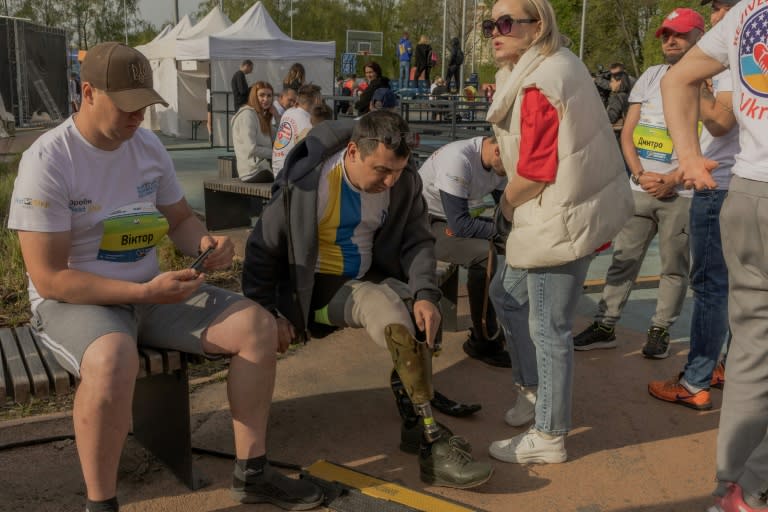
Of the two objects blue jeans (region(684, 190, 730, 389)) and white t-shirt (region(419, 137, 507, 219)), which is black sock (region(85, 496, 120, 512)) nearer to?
white t-shirt (region(419, 137, 507, 219))

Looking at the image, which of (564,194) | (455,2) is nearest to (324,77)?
(564,194)

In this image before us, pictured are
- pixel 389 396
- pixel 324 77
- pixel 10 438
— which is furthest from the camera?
pixel 324 77

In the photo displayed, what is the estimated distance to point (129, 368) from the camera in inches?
99.9

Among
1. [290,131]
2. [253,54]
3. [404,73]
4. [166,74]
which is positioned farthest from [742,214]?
A: [404,73]

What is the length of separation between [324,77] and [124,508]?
19111 mm

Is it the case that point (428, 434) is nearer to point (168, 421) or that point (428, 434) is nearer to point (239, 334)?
point (239, 334)

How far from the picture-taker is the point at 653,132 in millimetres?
4238

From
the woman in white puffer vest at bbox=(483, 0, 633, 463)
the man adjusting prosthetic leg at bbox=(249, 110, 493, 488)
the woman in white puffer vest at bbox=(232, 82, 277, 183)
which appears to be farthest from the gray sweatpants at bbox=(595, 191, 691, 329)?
the woman in white puffer vest at bbox=(232, 82, 277, 183)

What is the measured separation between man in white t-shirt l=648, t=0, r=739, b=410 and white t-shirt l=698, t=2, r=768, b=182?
1.03 metres

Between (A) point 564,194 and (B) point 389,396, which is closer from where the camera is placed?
(A) point 564,194

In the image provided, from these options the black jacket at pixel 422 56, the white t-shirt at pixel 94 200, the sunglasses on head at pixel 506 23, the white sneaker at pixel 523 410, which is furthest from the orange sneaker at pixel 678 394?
the black jacket at pixel 422 56

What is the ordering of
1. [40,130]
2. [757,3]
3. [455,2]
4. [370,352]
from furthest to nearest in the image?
[455,2]
[40,130]
[370,352]
[757,3]

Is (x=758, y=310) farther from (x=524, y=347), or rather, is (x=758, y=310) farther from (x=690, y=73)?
(x=524, y=347)

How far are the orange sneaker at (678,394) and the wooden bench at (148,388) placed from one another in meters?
2.26
